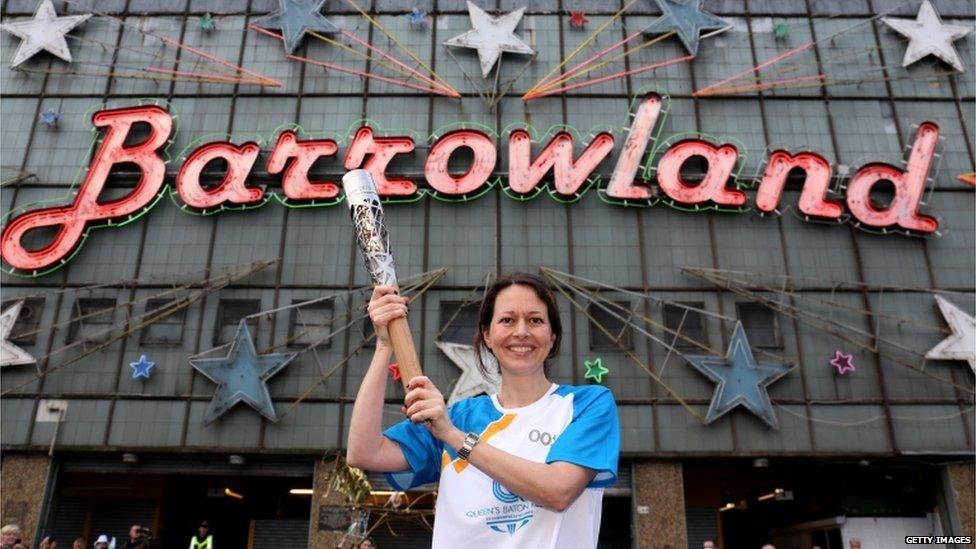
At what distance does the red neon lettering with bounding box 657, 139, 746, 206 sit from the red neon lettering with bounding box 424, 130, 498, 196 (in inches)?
174

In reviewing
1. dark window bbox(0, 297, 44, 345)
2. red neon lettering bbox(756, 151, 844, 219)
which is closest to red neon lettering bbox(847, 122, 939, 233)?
red neon lettering bbox(756, 151, 844, 219)

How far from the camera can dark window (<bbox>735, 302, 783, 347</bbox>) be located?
17.2 metres

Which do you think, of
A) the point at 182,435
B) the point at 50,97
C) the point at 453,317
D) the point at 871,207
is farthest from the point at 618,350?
the point at 50,97

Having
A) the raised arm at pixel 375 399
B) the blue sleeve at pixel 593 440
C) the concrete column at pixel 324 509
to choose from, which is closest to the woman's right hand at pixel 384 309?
the raised arm at pixel 375 399

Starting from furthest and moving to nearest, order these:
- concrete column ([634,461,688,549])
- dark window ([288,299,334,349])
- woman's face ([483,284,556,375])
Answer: dark window ([288,299,334,349]), concrete column ([634,461,688,549]), woman's face ([483,284,556,375])

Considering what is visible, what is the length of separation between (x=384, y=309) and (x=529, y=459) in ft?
2.58

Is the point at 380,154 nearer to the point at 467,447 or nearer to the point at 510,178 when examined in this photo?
the point at 510,178

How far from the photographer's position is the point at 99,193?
1802 cm

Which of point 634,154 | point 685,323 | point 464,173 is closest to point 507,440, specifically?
point 685,323

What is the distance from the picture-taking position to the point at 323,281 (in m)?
17.6

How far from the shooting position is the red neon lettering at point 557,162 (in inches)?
704

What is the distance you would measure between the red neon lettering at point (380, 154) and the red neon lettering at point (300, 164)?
2.09ft

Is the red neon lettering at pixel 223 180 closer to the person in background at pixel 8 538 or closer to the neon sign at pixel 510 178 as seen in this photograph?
the neon sign at pixel 510 178

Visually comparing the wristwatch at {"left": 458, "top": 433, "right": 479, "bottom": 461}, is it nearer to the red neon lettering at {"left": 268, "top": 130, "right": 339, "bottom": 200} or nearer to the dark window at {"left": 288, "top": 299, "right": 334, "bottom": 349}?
the dark window at {"left": 288, "top": 299, "right": 334, "bottom": 349}
